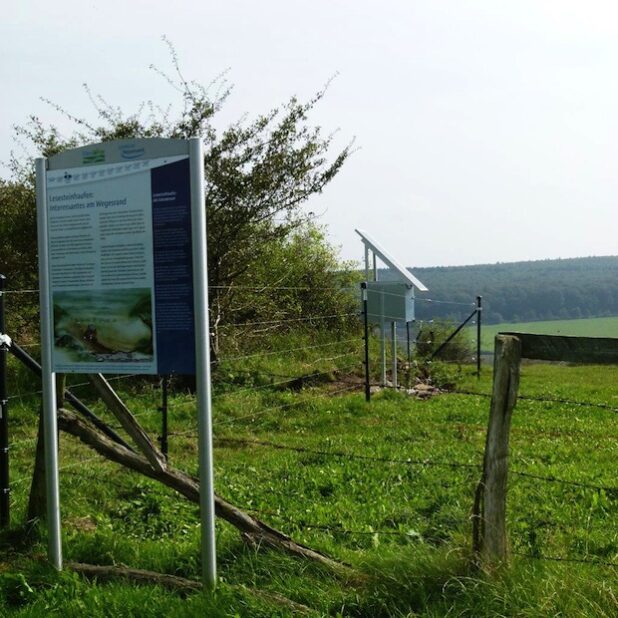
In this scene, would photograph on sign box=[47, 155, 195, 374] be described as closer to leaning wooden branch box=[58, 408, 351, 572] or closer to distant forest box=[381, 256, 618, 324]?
leaning wooden branch box=[58, 408, 351, 572]

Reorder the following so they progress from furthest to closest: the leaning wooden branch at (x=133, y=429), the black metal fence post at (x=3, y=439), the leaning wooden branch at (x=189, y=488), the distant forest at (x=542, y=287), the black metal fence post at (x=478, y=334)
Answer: the distant forest at (x=542, y=287)
the black metal fence post at (x=478, y=334)
the black metal fence post at (x=3, y=439)
the leaning wooden branch at (x=133, y=429)
the leaning wooden branch at (x=189, y=488)

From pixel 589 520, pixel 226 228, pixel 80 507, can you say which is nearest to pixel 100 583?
pixel 80 507

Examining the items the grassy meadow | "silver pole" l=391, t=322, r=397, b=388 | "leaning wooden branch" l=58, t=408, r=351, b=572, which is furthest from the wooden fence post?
"silver pole" l=391, t=322, r=397, b=388

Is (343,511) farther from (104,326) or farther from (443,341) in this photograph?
(443,341)

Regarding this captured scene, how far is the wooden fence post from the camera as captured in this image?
380 cm

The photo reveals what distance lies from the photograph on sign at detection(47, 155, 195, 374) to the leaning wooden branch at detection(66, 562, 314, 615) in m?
1.08

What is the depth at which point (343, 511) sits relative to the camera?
20.5 ft

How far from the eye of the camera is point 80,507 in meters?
6.08

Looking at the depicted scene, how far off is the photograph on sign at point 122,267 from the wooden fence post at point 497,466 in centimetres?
152

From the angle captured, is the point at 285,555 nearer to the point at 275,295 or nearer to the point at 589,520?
the point at 589,520

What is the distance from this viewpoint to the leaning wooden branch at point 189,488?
14.4 ft

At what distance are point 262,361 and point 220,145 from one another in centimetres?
377

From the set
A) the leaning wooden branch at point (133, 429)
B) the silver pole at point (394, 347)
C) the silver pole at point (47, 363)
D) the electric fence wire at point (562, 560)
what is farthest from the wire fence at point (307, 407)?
the silver pole at point (47, 363)

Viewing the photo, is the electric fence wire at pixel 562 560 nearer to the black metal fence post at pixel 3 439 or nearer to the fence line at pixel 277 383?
the black metal fence post at pixel 3 439
